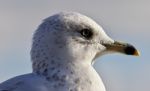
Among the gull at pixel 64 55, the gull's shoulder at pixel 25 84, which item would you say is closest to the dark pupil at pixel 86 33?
the gull at pixel 64 55

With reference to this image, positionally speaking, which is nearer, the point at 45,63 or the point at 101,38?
the point at 45,63

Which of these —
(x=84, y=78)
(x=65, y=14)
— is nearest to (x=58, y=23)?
(x=65, y=14)

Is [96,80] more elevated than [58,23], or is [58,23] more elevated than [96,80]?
[58,23]

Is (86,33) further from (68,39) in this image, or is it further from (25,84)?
(25,84)

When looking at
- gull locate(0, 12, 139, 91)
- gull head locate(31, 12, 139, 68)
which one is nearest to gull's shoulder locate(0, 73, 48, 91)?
gull locate(0, 12, 139, 91)

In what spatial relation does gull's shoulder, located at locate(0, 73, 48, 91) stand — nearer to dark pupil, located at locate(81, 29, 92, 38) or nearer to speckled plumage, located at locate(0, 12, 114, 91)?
speckled plumage, located at locate(0, 12, 114, 91)

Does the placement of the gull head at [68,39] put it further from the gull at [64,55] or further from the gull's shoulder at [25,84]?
the gull's shoulder at [25,84]

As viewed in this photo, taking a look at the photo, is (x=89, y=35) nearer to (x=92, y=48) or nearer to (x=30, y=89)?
(x=92, y=48)
